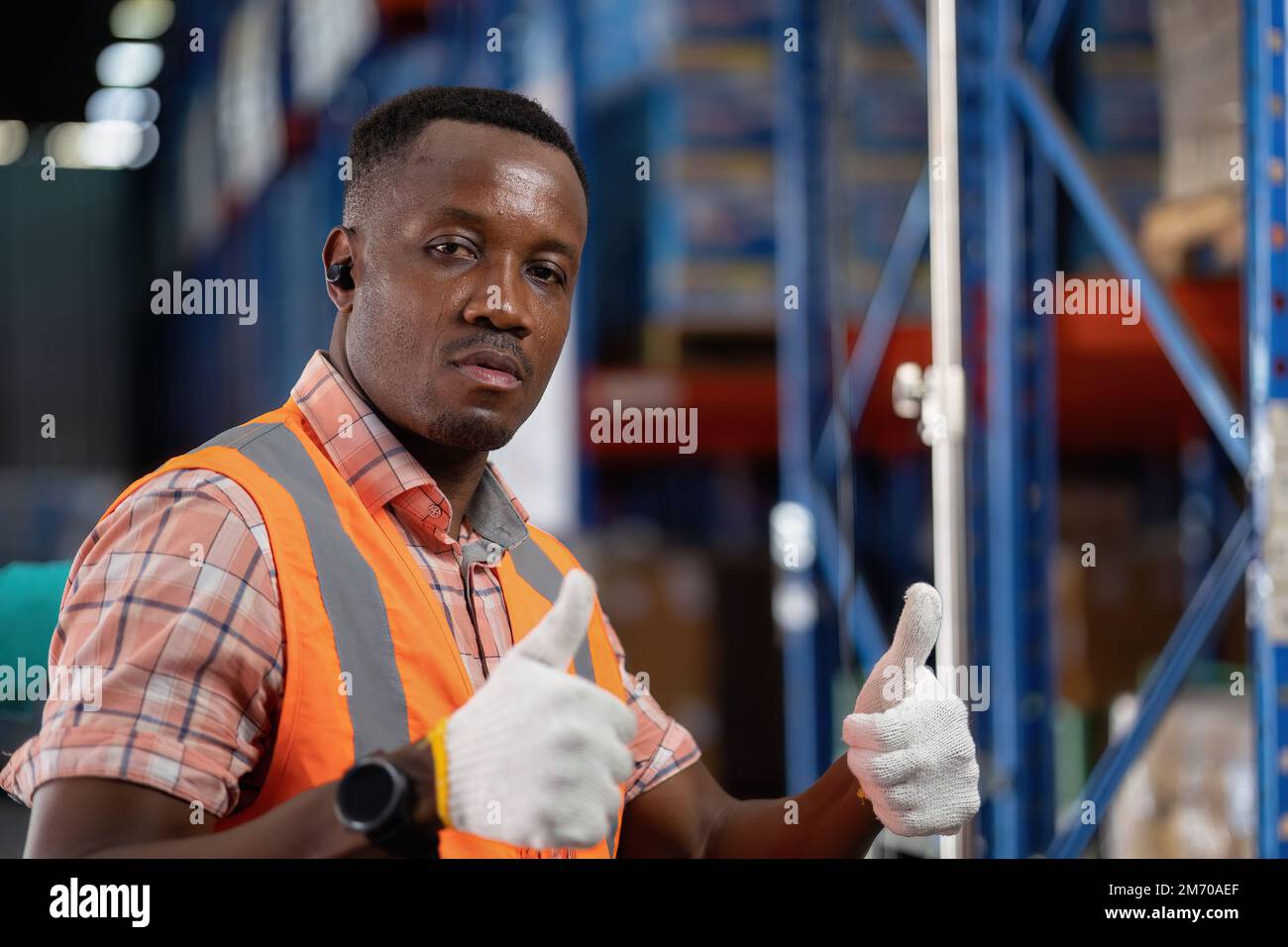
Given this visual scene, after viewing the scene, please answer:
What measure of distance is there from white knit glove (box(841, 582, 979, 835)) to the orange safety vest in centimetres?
39

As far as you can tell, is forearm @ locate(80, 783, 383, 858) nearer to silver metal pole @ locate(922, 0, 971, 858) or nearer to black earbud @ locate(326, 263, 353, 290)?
black earbud @ locate(326, 263, 353, 290)

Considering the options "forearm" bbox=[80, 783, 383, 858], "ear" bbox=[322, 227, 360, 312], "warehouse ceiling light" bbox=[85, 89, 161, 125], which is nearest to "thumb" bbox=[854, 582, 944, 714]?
"forearm" bbox=[80, 783, 383, 858]

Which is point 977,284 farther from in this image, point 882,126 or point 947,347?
point 882,126

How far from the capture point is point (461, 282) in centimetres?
180

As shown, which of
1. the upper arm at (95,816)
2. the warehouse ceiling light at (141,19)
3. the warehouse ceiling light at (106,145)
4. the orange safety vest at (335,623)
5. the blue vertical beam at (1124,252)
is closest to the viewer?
the upper arm at (95,816)

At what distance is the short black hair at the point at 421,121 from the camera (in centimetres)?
185

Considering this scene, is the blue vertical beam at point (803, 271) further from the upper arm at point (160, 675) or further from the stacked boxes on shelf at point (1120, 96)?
the upper arm at point (160, 675)

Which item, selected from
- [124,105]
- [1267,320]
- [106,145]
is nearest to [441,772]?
[1267,320]

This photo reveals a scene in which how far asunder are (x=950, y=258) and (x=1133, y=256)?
1.22 ft

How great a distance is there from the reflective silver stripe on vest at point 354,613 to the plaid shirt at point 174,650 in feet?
0.25

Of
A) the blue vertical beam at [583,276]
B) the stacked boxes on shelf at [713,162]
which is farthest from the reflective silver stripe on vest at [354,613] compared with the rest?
the stacked boxes on shelf at [713,162]

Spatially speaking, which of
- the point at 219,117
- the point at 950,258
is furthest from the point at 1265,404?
the point at 219,117

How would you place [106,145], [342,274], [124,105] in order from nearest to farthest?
1. [342,274]
2. [124,105]
3. [106,145]

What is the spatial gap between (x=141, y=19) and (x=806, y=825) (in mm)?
5605
